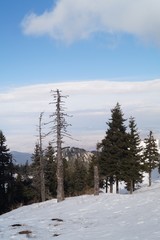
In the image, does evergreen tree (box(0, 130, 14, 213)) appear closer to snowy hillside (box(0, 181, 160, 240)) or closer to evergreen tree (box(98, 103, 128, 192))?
evergreen tree (box(98, 103, 128, 192))

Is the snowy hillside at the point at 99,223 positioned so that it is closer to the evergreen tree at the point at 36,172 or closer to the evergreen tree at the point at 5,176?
the evergreen tree at the point at 36,172

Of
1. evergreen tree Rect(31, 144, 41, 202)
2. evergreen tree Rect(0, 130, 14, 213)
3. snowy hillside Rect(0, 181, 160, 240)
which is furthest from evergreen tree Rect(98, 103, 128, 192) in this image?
snowy hillside Rect(0, 181, 160, 240)

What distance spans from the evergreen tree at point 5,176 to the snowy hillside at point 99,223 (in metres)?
24.0

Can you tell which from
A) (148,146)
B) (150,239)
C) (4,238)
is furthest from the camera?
(148,146)

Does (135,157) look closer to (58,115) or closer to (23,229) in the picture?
(58,115)

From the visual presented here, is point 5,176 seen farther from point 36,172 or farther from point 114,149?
point 114,149

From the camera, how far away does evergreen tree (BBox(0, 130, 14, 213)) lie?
1909 inches

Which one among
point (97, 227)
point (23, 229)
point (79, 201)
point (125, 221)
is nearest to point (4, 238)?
point (23, 229)

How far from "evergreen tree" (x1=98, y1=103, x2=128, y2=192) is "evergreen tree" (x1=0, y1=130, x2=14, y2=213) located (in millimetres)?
12268

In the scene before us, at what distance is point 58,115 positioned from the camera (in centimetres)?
3250

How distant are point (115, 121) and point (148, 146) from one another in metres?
17.6

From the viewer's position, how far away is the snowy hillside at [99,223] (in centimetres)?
1452

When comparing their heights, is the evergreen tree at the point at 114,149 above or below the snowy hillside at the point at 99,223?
above

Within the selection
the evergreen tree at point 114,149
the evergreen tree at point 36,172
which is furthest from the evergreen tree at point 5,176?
the evergreen tree at point 114,149
